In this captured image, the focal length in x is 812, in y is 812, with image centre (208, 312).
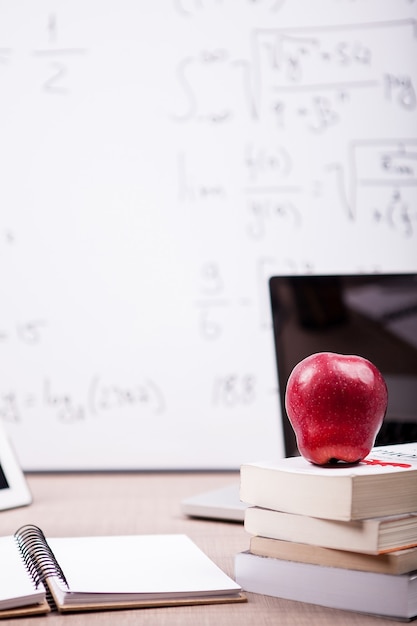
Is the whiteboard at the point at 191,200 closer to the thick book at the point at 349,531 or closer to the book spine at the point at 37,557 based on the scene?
the book spine at the point at 37,557

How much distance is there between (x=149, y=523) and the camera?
1.10 meters

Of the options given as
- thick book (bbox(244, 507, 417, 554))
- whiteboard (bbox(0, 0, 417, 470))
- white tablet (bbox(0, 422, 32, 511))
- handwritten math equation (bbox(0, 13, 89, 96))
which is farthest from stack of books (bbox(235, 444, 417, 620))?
handwritten math equation (bbox(0, 13, 89, 96))

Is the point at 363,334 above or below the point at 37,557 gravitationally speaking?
above

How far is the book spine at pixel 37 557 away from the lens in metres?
0.76

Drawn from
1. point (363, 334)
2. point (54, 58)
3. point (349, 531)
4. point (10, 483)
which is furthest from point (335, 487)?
point (54, 58)

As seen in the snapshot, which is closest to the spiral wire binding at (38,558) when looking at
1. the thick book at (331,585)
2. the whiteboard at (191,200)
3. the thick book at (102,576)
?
the thick book at (102,576)

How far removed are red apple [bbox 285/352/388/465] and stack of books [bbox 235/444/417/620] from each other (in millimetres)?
18

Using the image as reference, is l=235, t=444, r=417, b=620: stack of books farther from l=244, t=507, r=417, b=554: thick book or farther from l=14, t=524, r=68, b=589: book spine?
l=14, t=524, r=68, b=589: book spine

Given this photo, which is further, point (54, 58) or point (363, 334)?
point (54, 58)

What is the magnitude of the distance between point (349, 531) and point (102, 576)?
243mm

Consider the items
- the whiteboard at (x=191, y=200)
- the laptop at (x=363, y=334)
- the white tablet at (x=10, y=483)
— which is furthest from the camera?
the whiteboard at (x=191, y=200)

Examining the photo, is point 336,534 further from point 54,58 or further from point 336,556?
point 54,58

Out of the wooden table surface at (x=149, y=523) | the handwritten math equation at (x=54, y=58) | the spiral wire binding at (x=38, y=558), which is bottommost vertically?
the wooden table surface at (x=149, y=523)

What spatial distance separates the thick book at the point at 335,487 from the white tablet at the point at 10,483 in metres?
0.57
